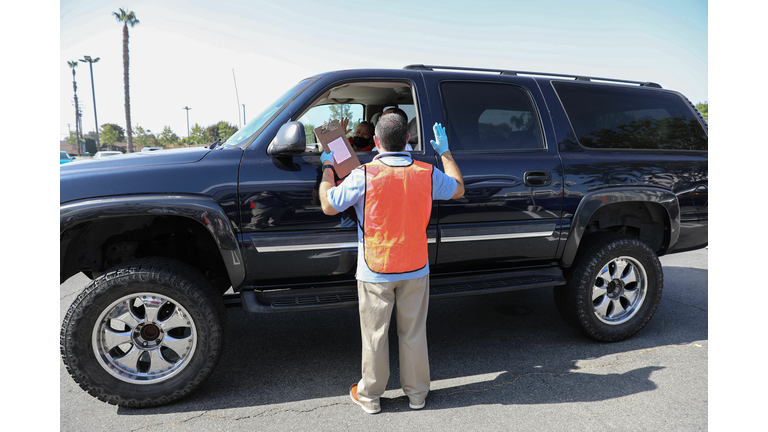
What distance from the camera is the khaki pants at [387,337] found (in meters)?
2.64

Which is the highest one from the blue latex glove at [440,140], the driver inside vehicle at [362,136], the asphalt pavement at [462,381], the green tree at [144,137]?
the green tree at [144,137]

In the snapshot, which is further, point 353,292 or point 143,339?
point 353,292

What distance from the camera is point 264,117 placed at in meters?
3.08

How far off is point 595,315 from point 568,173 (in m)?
1.15

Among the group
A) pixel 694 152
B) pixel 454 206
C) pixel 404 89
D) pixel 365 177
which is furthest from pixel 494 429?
pixel 694 152

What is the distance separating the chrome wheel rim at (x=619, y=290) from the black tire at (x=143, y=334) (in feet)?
9.33

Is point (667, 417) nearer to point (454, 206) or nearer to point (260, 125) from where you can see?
point (454, 206)

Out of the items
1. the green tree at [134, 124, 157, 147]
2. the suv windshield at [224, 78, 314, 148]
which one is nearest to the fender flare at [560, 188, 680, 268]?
the suv windshield at [224, 78, 314, 148]

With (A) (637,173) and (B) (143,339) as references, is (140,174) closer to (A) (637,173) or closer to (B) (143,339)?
(B) (143,339)

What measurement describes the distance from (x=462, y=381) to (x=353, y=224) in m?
1.31

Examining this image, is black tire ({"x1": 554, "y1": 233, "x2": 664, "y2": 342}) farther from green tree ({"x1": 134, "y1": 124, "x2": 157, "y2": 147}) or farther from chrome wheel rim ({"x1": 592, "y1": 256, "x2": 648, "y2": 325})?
green tree ({"x1": 134, "y1": 124, "x2": 157, "y2": 147})

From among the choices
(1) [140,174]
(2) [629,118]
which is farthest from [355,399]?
(2) [629,118]

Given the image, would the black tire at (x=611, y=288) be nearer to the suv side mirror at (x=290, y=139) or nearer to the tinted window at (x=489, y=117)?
the tinted window at (x=489, y=117)

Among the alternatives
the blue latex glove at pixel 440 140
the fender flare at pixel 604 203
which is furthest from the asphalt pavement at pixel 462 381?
the blue latex glove at pixel 440 140
